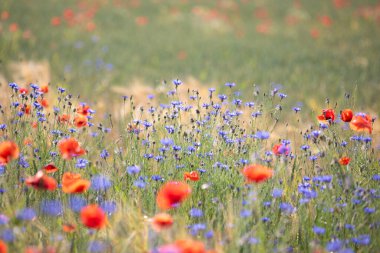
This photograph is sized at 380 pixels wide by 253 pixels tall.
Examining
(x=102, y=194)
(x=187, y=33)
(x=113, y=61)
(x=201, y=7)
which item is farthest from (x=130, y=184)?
(x=201, y=7)

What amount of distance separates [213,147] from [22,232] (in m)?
1.51

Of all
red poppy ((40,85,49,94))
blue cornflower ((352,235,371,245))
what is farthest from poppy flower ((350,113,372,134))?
red poppy ((40,85,49,94))

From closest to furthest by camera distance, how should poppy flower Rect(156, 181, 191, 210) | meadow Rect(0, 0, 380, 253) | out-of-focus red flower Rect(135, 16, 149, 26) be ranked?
poppy flower Rect(156, 181, 191, 210), meadow Rect(0, 0, 380, 253), out-of-focus red flower Rect(135, 16, 149, 26)

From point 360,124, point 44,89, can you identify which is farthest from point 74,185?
point 360,124

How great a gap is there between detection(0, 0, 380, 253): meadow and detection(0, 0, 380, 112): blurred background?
0.04 metres

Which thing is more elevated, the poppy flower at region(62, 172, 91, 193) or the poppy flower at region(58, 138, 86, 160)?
the poppy flower at region(58, 138, 86, 160)

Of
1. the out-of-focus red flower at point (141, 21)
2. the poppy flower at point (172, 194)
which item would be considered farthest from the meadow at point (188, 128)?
the out-of-focus red flower at point (141, 21)

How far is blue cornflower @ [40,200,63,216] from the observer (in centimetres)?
228

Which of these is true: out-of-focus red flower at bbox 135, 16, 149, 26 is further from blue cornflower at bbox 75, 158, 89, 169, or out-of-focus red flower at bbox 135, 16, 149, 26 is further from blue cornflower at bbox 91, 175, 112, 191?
blue cornflower at bbox 91, 175, 112, 191

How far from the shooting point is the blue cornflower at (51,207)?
7.49 ft

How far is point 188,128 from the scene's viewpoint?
3512 millimetres

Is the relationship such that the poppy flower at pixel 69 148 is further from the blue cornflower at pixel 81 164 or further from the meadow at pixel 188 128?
the blue cornflower at pixel 81 164

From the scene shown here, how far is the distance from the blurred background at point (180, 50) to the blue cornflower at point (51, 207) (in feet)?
8.62

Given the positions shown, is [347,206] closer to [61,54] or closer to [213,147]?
[213,147]
